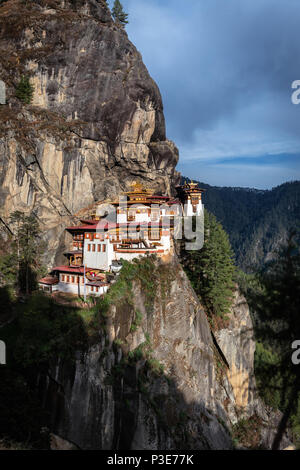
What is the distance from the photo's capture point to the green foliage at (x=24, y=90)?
4025 cm

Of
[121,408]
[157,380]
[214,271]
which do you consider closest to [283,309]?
[121,408]

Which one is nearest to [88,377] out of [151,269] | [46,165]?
[151,269]

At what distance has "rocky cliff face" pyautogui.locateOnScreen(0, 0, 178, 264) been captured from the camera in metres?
38.3

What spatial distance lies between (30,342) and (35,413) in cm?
441

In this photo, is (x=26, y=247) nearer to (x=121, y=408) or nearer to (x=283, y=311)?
(x=121, y=408)

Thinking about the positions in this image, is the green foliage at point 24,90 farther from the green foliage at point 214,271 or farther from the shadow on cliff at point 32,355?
the green foliage at point 214,271

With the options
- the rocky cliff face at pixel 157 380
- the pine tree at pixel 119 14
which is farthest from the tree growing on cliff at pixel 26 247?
the pine tree at pixel 119 14

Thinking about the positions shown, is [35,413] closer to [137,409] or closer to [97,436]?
[97,436]

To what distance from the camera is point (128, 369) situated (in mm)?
23094

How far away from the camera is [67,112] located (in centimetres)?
4219

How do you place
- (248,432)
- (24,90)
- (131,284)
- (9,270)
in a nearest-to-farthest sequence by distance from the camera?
A: (131,284) < (248,432) < (9,270) < (24,90)

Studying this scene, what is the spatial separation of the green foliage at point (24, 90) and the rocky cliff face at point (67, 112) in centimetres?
72

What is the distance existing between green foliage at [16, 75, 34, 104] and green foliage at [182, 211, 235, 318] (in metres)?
32.8

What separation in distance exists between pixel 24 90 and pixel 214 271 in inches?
1510
